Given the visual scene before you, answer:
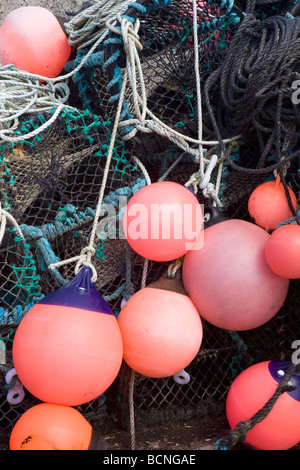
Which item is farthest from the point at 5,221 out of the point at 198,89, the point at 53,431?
the point at 198,89

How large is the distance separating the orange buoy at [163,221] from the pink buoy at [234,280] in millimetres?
74

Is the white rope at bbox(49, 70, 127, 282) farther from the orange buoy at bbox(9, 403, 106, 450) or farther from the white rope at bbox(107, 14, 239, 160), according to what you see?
the orange buoy at bbox(9, 403, 106, 450)

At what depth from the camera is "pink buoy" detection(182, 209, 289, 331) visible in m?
1.26

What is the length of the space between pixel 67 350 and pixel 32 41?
46.6 inches

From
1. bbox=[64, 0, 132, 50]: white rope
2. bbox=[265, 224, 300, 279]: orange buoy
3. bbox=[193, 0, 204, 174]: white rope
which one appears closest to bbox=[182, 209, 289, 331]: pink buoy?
bbox=[265, 224, 300, 279]: orange buoy

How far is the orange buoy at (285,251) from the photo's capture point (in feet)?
3.96

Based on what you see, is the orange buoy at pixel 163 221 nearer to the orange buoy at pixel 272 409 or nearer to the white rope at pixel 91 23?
the orange buoy at pixel 272 409

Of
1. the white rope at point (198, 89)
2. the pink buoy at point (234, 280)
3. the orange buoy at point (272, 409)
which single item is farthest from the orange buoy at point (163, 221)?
the orange buoy at point (272, 409)

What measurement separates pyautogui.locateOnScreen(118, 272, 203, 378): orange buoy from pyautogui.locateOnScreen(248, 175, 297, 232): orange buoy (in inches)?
15.3

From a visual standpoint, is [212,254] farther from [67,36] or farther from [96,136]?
[67,36]

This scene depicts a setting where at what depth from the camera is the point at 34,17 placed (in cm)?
171

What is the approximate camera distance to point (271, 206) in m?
1.44
